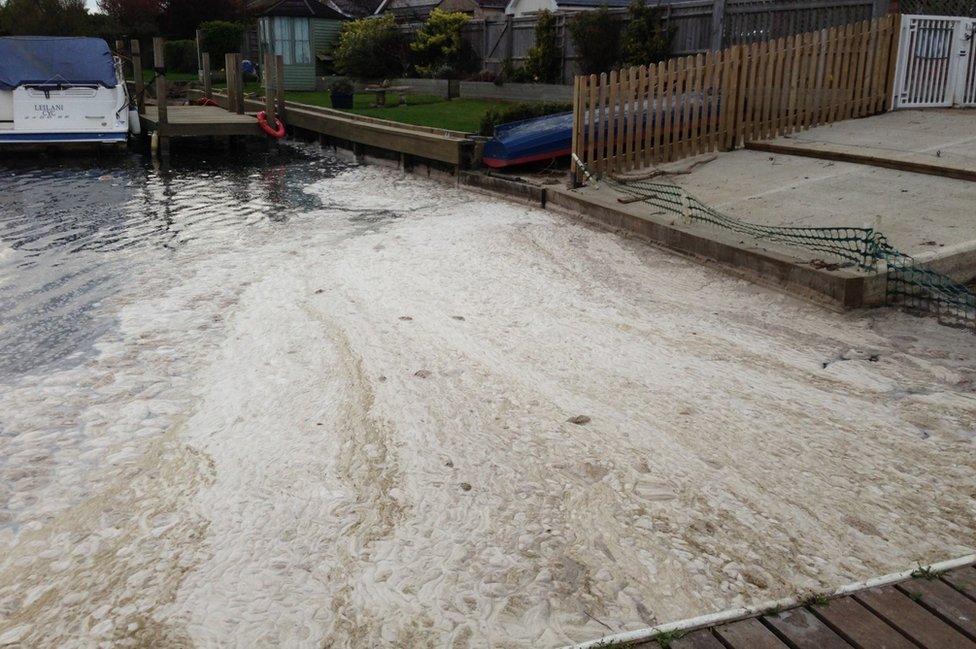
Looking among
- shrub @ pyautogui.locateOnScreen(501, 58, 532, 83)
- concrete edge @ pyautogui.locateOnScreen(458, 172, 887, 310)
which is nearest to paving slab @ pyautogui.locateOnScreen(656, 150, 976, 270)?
concrete edge @ pyautogui.locateOnScreen(458, 172, 887, 310)

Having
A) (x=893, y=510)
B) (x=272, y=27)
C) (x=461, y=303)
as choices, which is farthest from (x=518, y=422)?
(x=272, y=27)

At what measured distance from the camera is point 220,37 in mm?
36125

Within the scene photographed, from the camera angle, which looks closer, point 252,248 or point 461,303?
point 461,303

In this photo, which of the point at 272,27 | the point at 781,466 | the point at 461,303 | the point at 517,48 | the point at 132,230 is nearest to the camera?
the point at 781,466

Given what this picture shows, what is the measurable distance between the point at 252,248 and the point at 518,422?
5.30 metres

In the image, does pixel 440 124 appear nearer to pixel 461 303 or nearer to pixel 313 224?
pixel 313 224

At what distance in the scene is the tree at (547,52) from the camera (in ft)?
70.2

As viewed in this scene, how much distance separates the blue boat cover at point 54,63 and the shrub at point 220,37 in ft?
62.4

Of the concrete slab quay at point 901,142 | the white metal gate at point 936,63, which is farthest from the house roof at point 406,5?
the concrete slab quay at point 901,142

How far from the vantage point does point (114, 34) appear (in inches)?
1410

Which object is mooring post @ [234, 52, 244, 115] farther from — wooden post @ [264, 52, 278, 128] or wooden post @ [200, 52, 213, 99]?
wooden post @ [200, 52, 213, 99]

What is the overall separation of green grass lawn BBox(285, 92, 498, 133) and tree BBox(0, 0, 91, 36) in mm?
12735

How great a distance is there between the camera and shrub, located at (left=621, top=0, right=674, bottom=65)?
1792 centimetres

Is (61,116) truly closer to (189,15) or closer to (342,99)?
(342,99)
